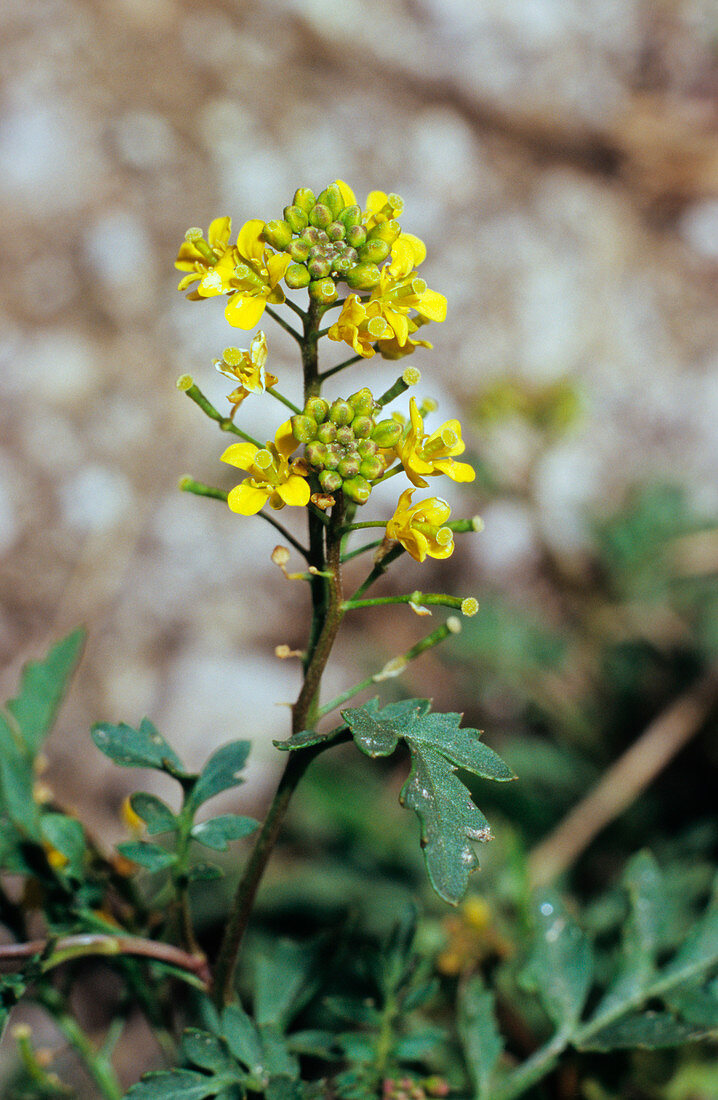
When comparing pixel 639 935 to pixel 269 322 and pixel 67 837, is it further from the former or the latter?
pixel 269 322

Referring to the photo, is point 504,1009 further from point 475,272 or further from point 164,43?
point 164,43

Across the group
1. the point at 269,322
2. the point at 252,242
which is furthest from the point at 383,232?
the point at 269,322

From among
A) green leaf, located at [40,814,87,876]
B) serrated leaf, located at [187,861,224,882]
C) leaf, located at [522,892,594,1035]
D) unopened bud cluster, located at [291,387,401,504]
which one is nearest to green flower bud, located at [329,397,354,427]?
unopened bud cluster, located at [291,387,401,504]

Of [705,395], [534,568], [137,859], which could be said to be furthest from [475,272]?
[137,859]

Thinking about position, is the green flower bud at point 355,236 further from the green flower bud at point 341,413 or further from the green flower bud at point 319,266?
the green flower bud at point 341,413

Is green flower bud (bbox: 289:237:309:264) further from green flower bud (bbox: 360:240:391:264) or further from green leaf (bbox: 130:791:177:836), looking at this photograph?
green leaf (bbox: 130:791:177:836)
